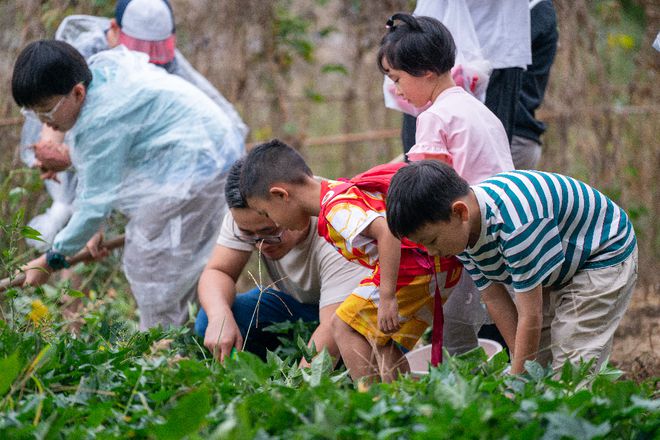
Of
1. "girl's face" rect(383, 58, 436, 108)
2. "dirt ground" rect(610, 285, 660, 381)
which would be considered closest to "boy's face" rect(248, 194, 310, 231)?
"girl's face" rect(383, 58, 436, 108)

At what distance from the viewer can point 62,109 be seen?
11.6 ft

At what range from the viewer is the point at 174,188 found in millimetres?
3766

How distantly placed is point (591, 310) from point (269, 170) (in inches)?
42.1

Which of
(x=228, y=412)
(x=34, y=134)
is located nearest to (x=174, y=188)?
(x=34, y=134)

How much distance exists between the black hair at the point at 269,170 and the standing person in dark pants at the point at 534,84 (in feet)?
3.42

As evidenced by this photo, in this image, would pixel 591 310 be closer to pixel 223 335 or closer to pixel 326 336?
pixel 326 336

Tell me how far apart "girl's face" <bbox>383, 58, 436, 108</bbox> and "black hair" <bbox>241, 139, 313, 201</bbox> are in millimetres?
415

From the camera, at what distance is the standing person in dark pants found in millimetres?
3514

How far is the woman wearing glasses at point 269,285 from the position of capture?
119 inches

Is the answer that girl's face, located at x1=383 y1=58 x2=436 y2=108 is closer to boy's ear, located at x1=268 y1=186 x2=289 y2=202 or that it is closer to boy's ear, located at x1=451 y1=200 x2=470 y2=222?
boy's ear, located at x1=268 y1=186 x2=289 y2=202

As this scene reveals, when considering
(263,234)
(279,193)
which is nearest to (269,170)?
(279,193)

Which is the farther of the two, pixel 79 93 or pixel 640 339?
pixel 640 339

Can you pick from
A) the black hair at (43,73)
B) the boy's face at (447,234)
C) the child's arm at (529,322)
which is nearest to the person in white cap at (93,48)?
the black hair at (43,73)

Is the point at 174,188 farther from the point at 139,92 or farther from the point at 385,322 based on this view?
the point at 385,322
